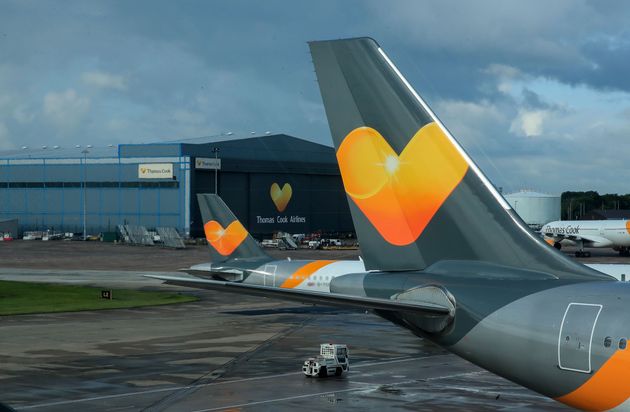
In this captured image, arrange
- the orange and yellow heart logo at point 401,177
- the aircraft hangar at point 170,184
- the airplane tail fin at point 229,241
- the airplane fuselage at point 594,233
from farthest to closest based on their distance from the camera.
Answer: the aircraft hangar at point 170,184 → the airplane fuselage at point 594,233 → the airplane tail fin at point 229,241 → the orange and yellow heart logo at point 401,177

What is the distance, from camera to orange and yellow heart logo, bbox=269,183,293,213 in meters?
152

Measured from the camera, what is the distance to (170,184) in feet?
462

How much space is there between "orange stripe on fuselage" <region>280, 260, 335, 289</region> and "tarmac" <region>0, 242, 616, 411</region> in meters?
2.19

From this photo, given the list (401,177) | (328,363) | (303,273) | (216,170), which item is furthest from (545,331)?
(216,170)

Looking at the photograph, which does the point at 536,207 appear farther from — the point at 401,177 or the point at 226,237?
the point at 401,177

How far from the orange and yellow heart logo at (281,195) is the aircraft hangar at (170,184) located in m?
0.17

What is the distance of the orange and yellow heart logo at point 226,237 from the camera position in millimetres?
52312

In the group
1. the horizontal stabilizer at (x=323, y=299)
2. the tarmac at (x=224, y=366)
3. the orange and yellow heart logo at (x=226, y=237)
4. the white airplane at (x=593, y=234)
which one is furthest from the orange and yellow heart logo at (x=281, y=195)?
the horizontal stabilizer at (x=323, y=299)

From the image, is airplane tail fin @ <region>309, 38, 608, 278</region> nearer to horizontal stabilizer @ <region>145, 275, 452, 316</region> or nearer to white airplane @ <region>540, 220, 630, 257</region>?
horizontal stabilizer @ <region>145, 275, 452, 316</region>

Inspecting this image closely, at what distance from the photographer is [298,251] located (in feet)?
413

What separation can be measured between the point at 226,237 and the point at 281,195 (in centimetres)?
10013

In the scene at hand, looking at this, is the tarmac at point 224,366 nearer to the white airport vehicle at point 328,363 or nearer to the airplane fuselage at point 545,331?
the white airport vehicle at point 328,363

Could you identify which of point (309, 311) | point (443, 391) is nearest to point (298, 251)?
point (309, 311)

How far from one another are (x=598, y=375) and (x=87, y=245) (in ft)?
410
